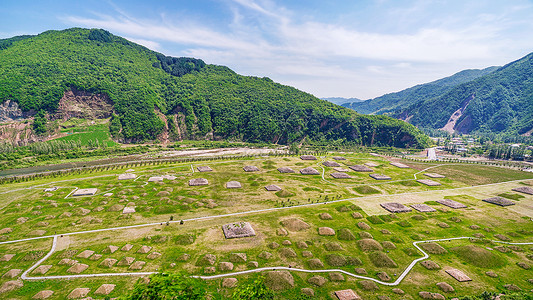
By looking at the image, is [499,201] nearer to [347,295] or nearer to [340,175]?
[340,175]

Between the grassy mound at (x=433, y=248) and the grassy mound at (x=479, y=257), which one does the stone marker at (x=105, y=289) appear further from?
the grassy mound at (x=479, y=257)

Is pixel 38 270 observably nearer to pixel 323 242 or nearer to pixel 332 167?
pixel 323 242

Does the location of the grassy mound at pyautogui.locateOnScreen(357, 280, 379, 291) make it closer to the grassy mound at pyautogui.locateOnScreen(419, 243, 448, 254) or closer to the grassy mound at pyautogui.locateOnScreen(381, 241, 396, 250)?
the grassy mound at pyautogui.locateOnScreen(381, 241, 396, 250)

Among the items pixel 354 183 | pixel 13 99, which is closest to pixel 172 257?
pixel 354 183

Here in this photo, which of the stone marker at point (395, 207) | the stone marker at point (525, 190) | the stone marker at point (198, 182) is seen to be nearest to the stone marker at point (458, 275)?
the stone marker at point (395, 207)

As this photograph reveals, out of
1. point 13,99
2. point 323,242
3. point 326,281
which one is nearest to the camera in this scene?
point 326,281

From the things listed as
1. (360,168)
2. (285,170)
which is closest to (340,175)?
(360,168)

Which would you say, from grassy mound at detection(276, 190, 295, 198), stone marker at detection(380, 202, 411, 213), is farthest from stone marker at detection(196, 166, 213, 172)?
stone marker at detection(380, 202, 411, 213)
